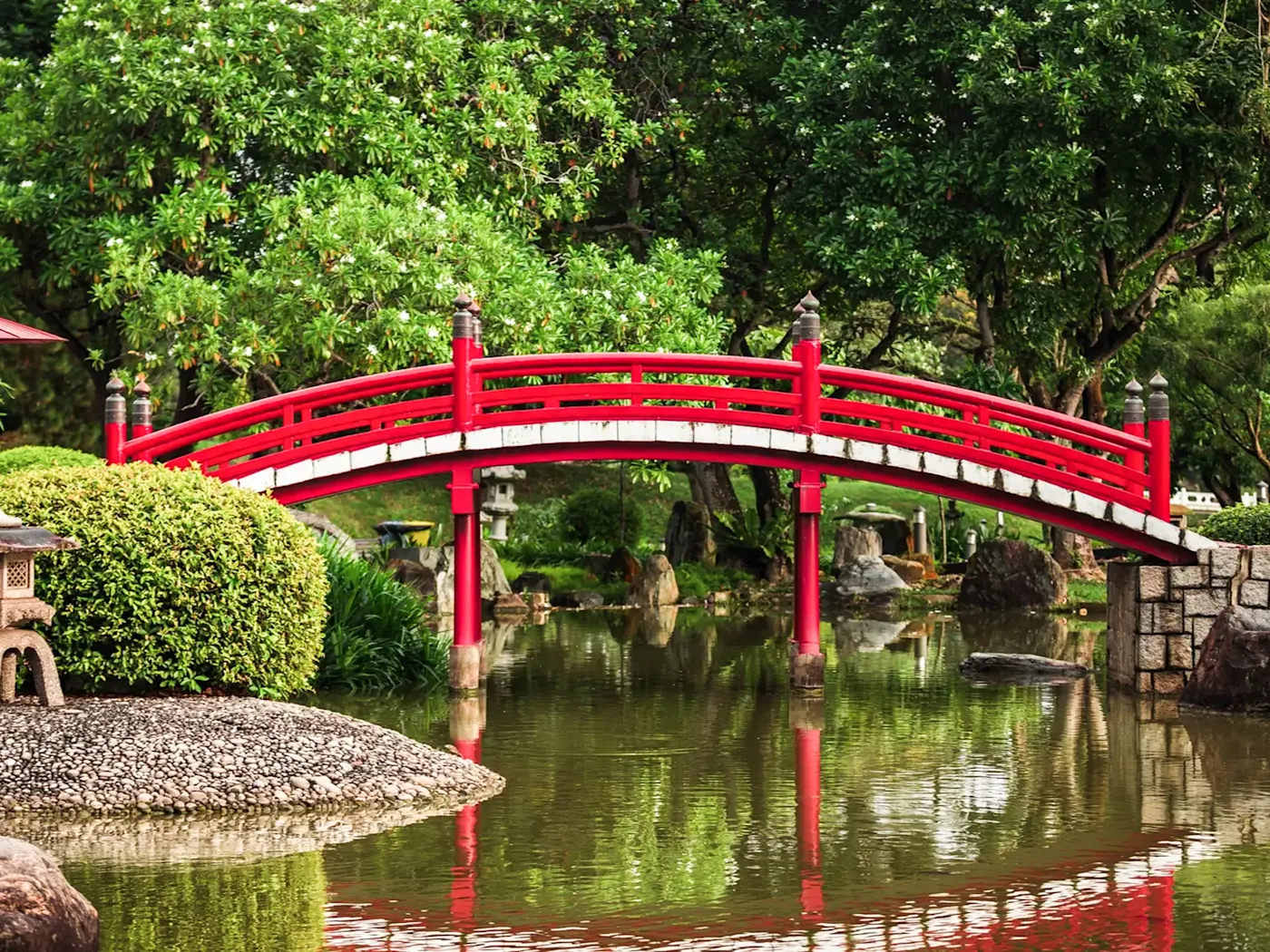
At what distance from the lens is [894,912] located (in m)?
9.48

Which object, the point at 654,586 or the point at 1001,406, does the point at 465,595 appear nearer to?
the point at 1001,406

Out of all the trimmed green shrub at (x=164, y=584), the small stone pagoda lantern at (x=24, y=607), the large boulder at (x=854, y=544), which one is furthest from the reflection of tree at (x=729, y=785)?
the large boulder at (x=854, y=544)

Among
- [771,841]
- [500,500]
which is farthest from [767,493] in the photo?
[771,841]

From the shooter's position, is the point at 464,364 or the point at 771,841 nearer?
the point at 771,841

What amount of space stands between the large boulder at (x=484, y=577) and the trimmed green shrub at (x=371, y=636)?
6.98 meters

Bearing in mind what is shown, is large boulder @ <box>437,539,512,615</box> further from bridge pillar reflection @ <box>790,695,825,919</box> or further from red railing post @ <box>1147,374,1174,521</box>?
red railing post @ <box>1147,374,1174,521</box>

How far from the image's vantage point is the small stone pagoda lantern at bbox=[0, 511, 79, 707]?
13203 millimetres

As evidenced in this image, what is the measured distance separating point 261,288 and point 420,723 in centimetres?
714

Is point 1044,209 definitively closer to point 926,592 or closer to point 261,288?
point 926,592

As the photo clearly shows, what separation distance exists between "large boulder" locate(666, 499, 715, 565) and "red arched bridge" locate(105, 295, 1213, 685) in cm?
1283

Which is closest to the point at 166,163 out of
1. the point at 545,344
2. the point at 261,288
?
the point at 261,288

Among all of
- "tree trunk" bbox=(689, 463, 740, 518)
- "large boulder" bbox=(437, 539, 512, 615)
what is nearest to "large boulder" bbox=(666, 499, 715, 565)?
"tree trunk" bbox=(689, 463, 740, 518)

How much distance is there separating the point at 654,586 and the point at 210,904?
19680mm

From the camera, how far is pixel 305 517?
80.1ft
